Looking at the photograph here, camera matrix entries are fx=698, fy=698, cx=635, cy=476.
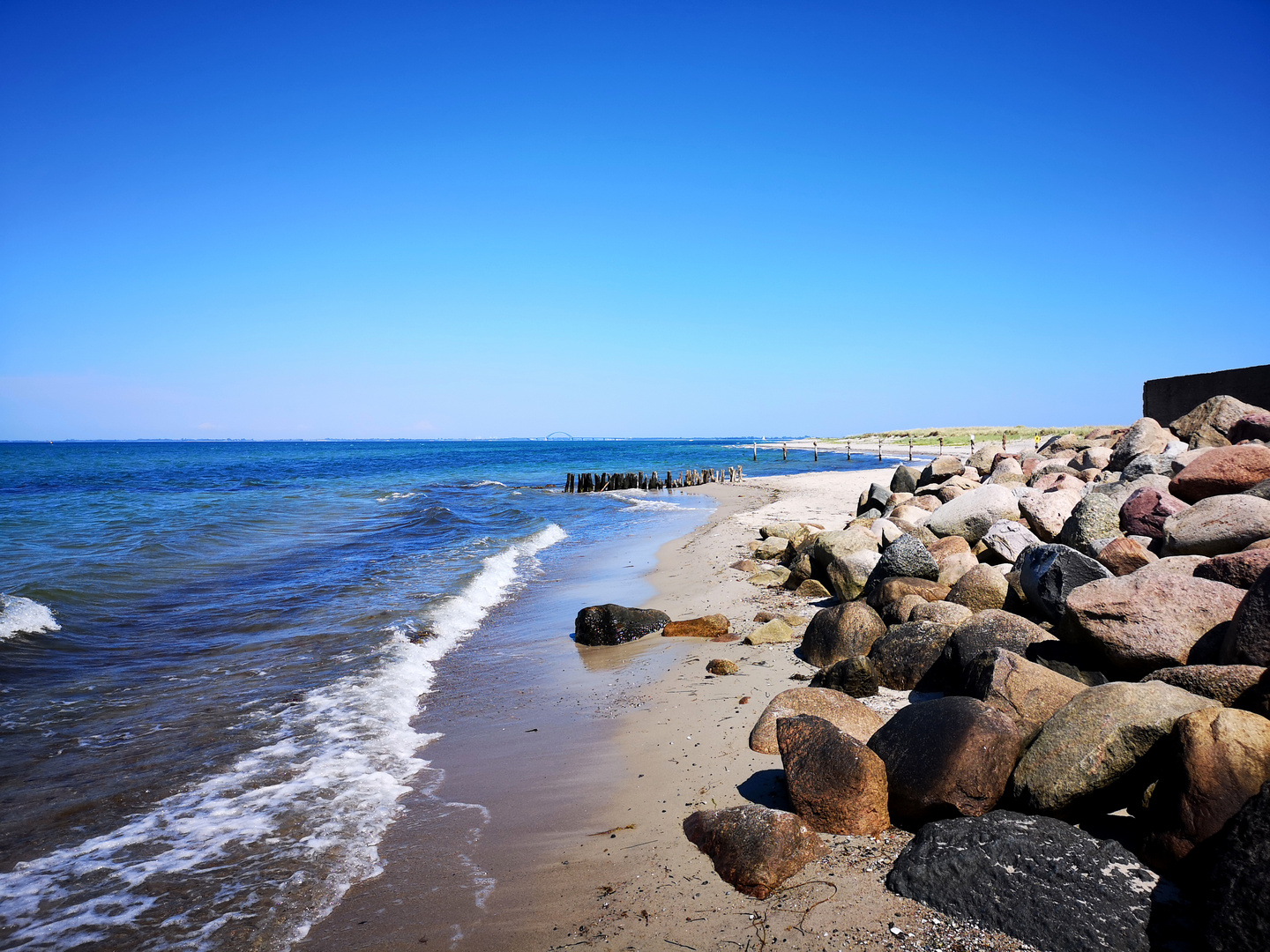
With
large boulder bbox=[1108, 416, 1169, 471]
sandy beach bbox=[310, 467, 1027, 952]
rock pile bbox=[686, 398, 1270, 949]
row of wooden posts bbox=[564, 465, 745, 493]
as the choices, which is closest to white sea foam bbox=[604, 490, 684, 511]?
row of wooden posts bbox=[564, 465, 745, 493]

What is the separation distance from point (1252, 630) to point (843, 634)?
3.09 m

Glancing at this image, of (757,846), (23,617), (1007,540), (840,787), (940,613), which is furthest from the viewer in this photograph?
(23,617)

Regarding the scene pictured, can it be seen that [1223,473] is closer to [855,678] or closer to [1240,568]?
[1240,568]

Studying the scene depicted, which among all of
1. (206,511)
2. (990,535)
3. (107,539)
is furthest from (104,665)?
(206,511)

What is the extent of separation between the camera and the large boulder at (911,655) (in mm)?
5477

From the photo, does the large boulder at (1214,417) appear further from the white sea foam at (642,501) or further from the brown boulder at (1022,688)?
the white sea foam at (642,501)

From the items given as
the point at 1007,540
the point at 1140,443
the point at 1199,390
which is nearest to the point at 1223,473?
the point at 1007,540

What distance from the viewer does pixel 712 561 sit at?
13109 mm

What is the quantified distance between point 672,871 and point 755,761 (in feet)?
4.12

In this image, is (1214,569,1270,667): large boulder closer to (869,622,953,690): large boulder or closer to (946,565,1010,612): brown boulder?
(869,622,953,690): large boulder

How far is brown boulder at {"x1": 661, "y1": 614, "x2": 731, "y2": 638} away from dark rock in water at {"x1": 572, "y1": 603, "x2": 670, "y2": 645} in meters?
0.30

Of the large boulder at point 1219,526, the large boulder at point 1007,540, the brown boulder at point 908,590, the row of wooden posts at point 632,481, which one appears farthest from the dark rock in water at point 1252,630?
the row of wooden posts at point 632,481

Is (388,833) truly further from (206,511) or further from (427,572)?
(206,511)

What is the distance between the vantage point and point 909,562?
729 cm
